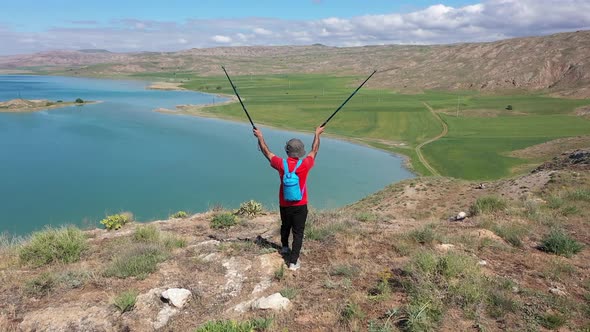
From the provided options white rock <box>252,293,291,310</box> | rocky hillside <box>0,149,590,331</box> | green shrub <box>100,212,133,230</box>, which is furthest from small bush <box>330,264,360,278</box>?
green shrub <box>100,212,133,230</box>

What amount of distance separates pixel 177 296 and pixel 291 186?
2365 mm

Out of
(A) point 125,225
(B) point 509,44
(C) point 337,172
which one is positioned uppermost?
(B) point 509,44

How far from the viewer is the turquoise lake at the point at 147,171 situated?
30672mm

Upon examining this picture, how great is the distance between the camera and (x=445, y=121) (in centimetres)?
7369

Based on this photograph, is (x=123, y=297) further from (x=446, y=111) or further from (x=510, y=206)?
(x=446, y=111)

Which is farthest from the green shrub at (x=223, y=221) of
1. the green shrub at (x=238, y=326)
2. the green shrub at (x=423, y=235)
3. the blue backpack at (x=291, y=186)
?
the green shrub at (x=238, y=326)

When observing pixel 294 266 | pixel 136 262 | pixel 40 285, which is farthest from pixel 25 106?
pixel 294 266

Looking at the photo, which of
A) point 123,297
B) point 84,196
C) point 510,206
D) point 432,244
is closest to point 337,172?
point 84,196

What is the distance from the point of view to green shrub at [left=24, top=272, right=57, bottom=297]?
600 cm

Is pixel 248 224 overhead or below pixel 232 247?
below

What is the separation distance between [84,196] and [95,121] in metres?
48.3

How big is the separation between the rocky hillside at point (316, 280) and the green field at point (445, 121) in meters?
37.9

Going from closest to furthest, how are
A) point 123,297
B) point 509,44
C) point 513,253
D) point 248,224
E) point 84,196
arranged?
point 123,297
point 513,253
point 248,224
point 84,196
point 509,44

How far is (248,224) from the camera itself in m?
10.9
